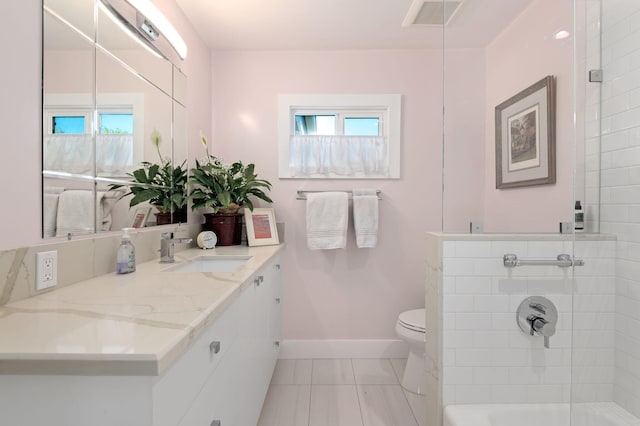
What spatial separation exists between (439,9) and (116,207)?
2.03 meters

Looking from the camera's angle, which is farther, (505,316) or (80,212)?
(505,316)

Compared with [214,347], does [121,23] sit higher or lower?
higher

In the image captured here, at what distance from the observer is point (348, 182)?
2576 mm

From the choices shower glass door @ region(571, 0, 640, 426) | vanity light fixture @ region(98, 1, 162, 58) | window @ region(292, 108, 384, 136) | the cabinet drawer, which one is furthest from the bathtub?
vanity light fixture @ region(98, 1, 162, 58)

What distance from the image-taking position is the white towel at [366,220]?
2449 millimetres

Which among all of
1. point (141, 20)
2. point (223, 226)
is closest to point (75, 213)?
point (141, 20)

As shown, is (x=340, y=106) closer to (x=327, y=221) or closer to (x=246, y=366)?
(x=327, y=221)

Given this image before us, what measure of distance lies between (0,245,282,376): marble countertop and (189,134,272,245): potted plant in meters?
0.99

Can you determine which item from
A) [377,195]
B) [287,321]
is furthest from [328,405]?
[377,195]

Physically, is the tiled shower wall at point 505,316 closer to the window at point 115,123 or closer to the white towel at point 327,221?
the white towel at point 327,221

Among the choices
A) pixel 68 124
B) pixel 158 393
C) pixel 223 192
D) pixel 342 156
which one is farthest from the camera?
pixel 342 156

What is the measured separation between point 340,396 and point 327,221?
1.10m

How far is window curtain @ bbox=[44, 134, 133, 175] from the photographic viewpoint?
3.74ft

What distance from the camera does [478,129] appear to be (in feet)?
5.05
